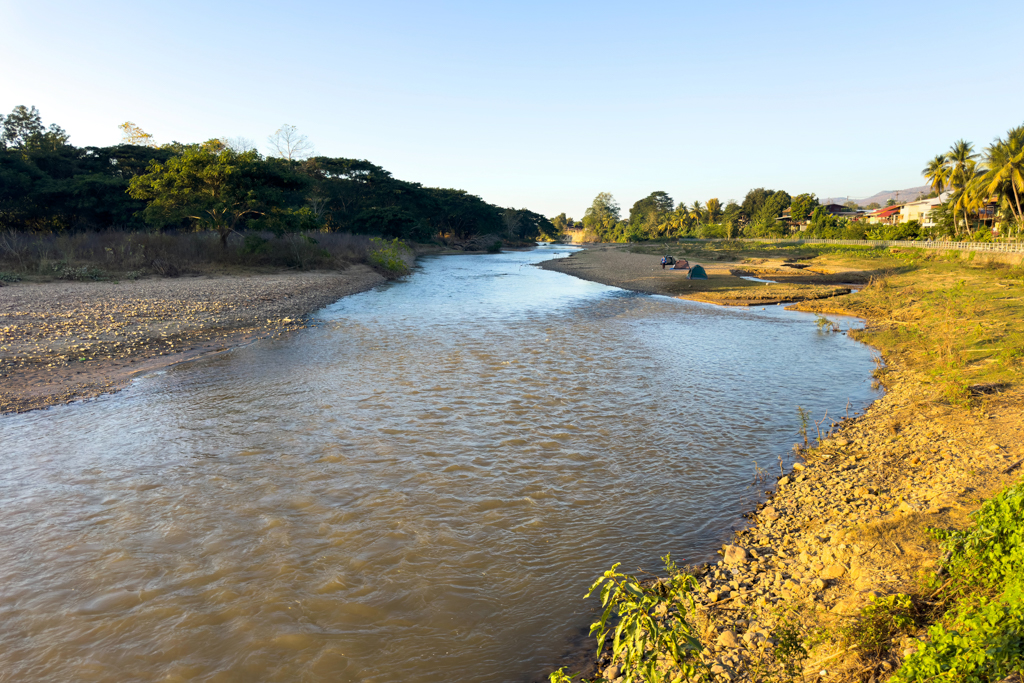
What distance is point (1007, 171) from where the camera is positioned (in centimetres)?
4584

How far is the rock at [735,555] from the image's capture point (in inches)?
204

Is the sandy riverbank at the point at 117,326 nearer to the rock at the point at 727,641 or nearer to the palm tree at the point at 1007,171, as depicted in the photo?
the rock at the point at 727,641

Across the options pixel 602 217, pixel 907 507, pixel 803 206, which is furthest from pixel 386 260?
pixel 602 217

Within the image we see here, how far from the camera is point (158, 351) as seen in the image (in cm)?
1369

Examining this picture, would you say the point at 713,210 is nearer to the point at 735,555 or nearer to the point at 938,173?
the point at 938,173

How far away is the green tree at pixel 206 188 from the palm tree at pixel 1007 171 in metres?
59.5

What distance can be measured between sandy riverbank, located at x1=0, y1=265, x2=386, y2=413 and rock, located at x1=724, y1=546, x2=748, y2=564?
11750 millimetres

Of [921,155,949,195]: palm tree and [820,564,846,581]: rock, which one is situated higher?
[921,155,949,195]: palm tree

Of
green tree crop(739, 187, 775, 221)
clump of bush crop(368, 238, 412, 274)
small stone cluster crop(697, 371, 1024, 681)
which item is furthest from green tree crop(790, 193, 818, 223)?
small stone cluster crop(697, 371, 1024, 681)

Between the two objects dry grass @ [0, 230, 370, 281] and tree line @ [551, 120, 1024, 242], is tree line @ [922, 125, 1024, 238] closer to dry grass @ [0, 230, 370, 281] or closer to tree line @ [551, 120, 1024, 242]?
tree line @ [551, 120, 1024, 242]

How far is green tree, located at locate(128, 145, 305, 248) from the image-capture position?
29.7 meters

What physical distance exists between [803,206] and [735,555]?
109669mm

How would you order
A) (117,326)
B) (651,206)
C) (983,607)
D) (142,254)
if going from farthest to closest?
(651,206), (142,254), (117,326), (983,607)

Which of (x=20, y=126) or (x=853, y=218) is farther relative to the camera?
(x=853, y=218)
